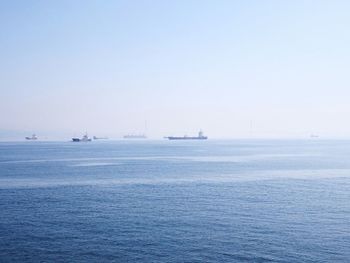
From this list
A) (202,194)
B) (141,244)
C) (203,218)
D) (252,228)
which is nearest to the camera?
(141,244)

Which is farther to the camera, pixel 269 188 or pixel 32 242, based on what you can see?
pixel 269 188

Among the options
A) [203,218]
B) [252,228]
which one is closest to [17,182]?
[203,218]

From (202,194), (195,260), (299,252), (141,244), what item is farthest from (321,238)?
(202,194)

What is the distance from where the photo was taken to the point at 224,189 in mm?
92875

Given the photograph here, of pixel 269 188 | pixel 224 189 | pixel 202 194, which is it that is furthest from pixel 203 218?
pixel 269 188

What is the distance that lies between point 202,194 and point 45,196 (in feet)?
111

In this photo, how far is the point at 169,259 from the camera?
4500cm

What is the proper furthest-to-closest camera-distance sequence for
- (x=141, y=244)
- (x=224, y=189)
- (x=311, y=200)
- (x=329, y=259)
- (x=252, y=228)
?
(x=224, y=189), (x=311, y=200), (x=252, y=228), (x=141, y=244), (x=329, y=259)

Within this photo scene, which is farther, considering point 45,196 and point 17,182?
point 17,182

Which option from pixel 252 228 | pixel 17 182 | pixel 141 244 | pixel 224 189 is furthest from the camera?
pixel 17 182

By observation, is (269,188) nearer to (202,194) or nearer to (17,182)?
(202,194)

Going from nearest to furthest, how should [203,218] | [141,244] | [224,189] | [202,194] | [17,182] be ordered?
[141,244] → [203,218] → [202,194] → [224,189] → [17,182]

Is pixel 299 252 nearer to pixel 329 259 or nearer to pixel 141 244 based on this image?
pixel 329 259

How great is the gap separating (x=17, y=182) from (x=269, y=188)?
65.4 m
